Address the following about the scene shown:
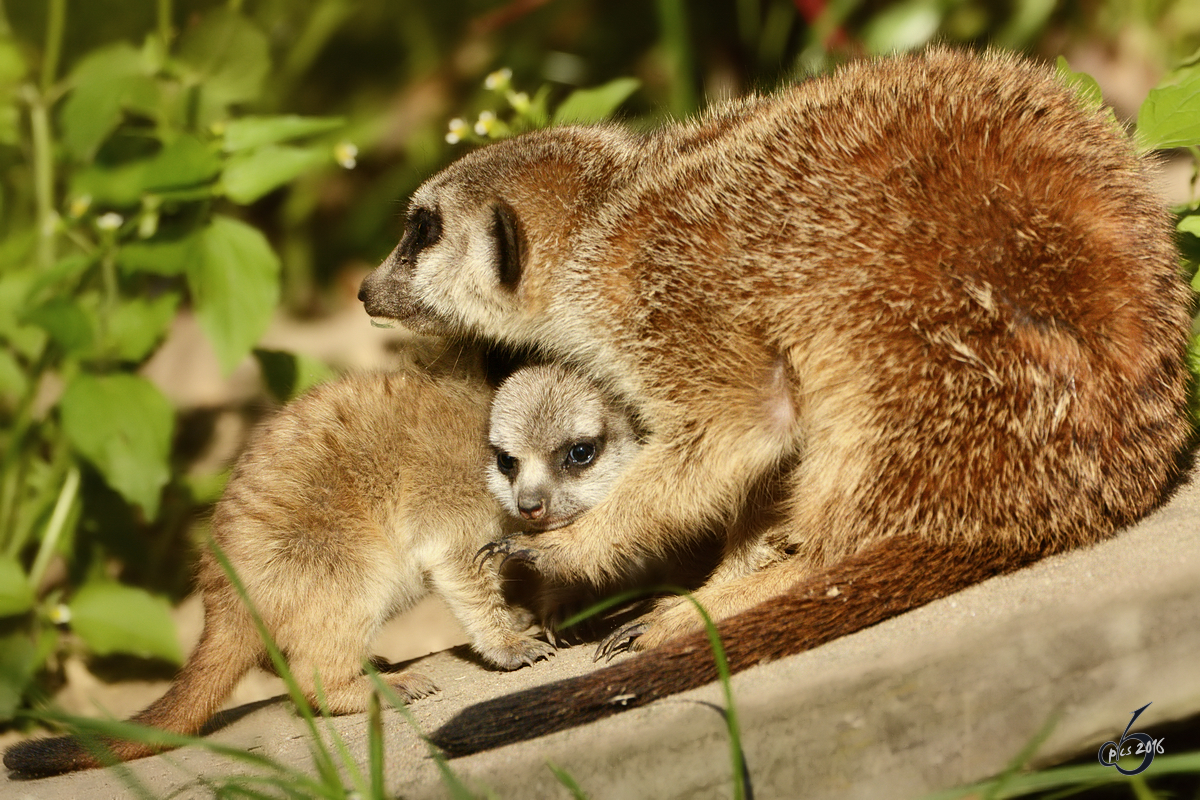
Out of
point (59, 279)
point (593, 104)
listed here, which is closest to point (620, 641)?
point (593, 104)

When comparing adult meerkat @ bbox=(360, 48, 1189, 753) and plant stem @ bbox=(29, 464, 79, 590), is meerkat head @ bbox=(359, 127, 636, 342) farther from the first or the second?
plant stem @ bbox=(29, 464, 79, 590)

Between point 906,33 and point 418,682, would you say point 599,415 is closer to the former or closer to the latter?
point 418,682

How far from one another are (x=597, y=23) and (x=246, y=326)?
360cm

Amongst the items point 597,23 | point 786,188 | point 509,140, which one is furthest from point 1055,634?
point 597,23

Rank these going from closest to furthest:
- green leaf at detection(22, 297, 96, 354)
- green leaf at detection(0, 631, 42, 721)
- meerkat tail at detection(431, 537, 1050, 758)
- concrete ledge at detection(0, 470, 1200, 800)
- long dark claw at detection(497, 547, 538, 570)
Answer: concrete ledge at detection(0, 470, 1200, 800)
meerkat tail at detection(431, 537, 1050, 758)
long dark claw at detection(497, 547, 538, 570)
green leaf at detection(0, 631, 42, 721)
green leaf at detection(22, 297, 96, 354)

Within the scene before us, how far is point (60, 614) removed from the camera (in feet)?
12.4

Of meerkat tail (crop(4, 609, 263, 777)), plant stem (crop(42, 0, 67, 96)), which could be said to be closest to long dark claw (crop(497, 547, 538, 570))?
meerkat tail (crop(4, 609, 263, 777))

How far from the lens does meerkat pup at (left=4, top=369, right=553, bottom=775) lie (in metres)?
2.89

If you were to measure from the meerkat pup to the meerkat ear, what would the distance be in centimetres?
46

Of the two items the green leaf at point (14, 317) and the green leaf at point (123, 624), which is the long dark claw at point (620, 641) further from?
the green leaf at point (14, 317)

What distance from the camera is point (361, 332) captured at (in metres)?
6.10

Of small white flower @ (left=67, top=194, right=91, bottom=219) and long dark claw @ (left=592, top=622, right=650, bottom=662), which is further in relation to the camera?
small white flower @ (left=67, top=194, right=91, bottom=219)

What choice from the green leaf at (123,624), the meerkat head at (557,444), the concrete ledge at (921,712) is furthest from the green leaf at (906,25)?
the green leaf at (123,624)

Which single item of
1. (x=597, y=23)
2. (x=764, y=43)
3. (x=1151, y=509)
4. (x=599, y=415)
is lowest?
(x=1151, y=509)
